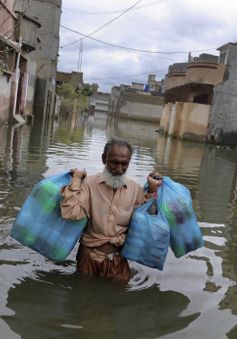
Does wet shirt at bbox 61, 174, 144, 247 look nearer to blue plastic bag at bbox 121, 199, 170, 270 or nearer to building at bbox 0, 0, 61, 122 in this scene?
blue plastic bag at bbox 121, 199, 170, 270

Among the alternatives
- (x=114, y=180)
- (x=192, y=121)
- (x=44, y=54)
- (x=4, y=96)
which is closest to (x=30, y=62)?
(x=44, y=54)

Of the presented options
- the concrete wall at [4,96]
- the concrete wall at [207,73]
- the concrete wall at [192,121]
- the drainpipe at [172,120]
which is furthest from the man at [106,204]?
the drainpipe at [172,120]

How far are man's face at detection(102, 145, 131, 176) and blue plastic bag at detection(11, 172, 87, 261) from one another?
0.43 meters

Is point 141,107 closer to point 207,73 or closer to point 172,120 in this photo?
point 172,120

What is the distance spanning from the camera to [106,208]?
3.98 metres

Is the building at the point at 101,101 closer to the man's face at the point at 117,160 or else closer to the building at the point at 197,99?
the building at the point at 197,99

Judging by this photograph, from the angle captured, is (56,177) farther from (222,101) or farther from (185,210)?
(222,101)

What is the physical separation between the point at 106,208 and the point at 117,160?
1.37ft

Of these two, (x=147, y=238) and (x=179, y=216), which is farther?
(x=179, y=216)

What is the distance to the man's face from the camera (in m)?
3.83

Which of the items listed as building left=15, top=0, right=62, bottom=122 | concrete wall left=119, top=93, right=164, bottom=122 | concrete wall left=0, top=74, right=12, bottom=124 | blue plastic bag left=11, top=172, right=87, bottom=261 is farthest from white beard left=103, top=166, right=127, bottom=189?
concrete wall left=119, top=93, right=164, bottom=122

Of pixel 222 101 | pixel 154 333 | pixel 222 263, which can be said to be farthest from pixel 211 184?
pixel 222 101

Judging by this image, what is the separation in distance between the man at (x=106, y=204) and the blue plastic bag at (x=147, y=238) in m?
0.11

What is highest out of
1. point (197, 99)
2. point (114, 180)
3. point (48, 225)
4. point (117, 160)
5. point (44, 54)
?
point (44, 54)
